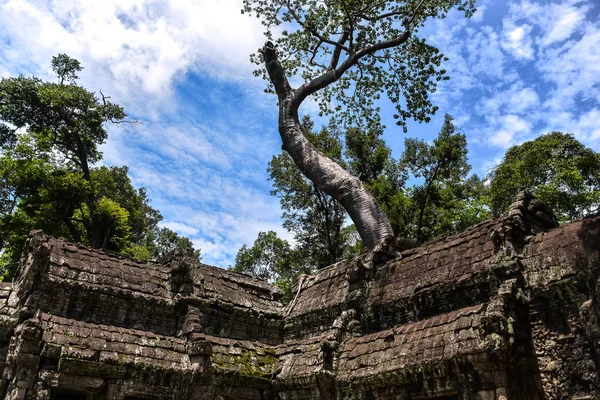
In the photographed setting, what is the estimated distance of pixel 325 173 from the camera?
16297mm

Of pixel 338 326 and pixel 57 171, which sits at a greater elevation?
pixel 57 171

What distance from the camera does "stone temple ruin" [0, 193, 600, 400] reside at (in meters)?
6.86

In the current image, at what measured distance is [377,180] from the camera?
25.9 m

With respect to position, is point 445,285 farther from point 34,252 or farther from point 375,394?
point 34,252

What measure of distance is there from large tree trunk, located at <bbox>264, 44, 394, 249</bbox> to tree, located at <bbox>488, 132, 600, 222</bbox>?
965cm

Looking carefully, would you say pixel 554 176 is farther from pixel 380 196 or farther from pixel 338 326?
pixel 338 326

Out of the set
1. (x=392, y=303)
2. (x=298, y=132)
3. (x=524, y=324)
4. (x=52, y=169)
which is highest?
(x=52, y=169)

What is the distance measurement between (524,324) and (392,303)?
2608 mm

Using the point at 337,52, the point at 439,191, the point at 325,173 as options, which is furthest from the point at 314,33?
the point at 439,191

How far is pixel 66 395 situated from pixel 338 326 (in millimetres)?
5044

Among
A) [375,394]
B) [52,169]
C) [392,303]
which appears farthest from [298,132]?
[52,169]

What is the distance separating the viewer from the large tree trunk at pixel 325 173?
1462 centimetres

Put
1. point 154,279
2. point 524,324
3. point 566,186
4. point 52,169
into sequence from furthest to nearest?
point 52,169 → point 566,186 → point 154,279 → point 524,324

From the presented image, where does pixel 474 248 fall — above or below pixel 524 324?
above
